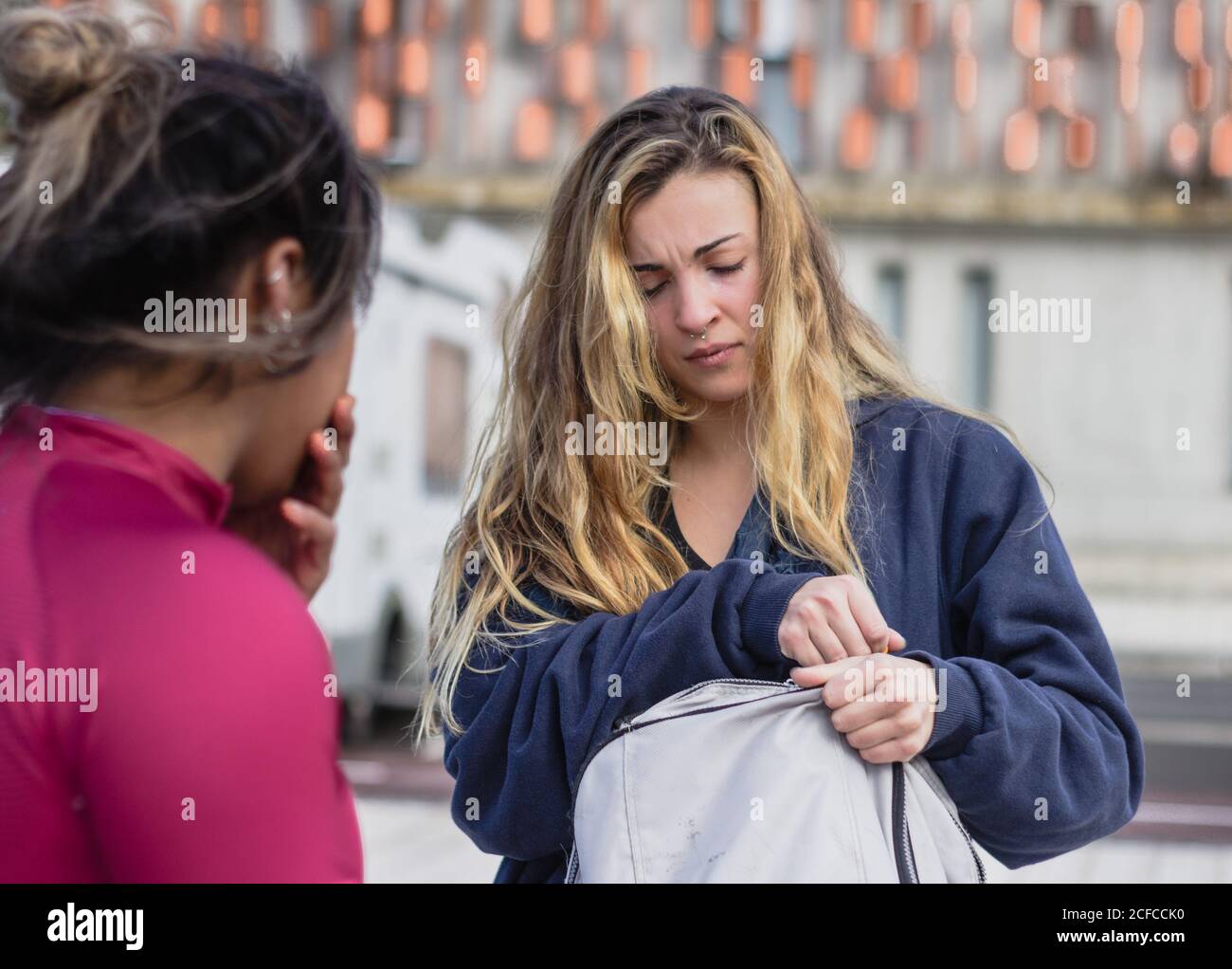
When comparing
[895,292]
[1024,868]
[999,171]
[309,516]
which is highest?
[999,171]

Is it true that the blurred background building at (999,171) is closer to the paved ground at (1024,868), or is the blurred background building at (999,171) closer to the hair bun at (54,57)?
the paved ground at (1024,868)

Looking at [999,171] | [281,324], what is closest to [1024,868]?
[281,324]

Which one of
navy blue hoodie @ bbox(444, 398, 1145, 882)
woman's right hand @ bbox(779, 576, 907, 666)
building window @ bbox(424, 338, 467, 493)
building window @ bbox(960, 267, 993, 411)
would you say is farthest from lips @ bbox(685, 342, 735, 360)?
building window @ bbox(960, 267, 993, 411)

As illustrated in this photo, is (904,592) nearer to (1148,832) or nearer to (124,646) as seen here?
(124,646)

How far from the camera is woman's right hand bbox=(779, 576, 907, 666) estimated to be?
128cm

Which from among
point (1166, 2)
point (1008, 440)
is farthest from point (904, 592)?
point (1166, 2)

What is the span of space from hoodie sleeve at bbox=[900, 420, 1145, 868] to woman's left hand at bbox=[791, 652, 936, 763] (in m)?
0.03

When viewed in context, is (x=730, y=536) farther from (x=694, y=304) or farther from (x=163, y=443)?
(x=163, y=443)

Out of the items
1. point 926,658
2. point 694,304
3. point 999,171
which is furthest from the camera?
point 999,171

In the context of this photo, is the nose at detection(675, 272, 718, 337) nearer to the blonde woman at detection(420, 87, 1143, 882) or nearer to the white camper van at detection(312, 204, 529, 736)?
the blonde woman at detection(420, 87, 1143, 882)

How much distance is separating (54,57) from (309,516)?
53 cm

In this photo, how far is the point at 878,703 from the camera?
4.07 feet

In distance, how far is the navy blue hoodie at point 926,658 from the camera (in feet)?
4.34

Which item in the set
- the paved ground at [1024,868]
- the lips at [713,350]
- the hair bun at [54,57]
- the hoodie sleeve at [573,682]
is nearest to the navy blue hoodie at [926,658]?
the hoodie sleeve at [573,682]
